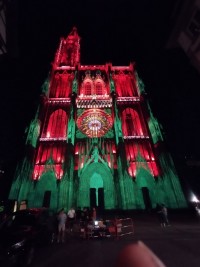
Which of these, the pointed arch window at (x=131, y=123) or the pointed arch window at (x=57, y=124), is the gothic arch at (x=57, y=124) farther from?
the pointed arch window at (x=131, y=123)

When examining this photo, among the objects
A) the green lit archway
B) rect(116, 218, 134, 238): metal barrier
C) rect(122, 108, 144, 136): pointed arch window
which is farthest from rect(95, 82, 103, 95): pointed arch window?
rect(116, 218, 134, 238): metal barrier

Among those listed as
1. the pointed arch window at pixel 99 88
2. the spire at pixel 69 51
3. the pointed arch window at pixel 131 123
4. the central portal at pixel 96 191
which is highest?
the spire at pixel 69 51

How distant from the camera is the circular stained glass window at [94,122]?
86.6 feet

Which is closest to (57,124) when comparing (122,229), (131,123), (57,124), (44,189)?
(57,124)

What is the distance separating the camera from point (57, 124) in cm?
2708

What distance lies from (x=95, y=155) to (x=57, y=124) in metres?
8.92

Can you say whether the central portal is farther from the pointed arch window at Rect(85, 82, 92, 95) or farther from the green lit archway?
the pointed arch window at Rect(85, 82, 92, 95)

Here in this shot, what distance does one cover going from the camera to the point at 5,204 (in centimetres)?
1177

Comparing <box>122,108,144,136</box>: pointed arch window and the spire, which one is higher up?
the spire

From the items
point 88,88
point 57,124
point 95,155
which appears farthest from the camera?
point 88,88

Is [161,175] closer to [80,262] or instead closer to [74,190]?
[74,190]

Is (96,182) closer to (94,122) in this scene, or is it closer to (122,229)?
(94,122)

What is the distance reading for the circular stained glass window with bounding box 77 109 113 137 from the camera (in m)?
26.4

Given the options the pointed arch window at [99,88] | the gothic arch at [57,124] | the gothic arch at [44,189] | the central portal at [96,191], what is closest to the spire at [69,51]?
the pointed arch window at [99,88]
